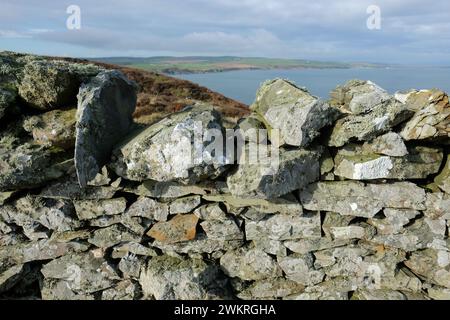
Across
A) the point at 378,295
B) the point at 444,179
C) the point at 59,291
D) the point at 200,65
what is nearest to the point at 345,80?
the point at 444,179

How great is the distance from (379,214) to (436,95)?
1820 mm

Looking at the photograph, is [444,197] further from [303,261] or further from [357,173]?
[303,261]

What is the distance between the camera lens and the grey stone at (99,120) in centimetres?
548

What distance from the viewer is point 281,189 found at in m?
5.33

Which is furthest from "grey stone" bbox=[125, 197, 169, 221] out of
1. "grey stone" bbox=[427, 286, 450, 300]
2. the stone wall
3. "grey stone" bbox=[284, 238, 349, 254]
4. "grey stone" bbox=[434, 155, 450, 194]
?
"grey stone" bbox=[427, 286, 450, 300]

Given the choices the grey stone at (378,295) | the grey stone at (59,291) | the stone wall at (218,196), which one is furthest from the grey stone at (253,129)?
the grey stone at (59,291)

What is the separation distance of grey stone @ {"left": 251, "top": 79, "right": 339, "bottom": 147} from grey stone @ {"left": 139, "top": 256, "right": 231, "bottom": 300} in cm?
232

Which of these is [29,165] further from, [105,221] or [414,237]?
[414,237]

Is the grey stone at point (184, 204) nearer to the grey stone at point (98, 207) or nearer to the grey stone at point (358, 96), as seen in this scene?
the grey stone at point (98, 207)

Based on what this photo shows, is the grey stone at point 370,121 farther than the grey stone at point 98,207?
No

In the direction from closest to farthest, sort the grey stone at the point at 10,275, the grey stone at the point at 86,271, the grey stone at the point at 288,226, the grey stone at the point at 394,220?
the grey stone at the point at 394,220 < the grey stone at the point at 288,226 < the grey stone at the point at 86,271 < the grey stone at the point at 10,275

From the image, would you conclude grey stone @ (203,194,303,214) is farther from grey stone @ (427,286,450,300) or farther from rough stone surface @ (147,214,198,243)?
grey stone @ (427,286,450,300)

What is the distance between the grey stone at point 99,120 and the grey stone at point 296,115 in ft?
7.38

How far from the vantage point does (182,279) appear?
5.96 meters
